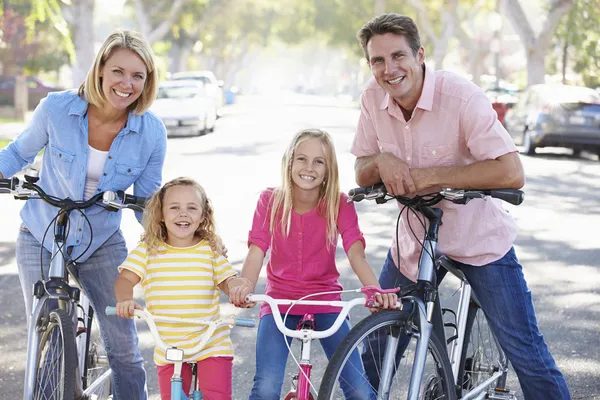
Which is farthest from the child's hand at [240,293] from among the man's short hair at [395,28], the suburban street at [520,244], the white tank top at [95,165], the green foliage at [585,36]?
the green foliage at [585,36]

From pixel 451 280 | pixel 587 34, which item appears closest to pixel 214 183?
pixel 451 280

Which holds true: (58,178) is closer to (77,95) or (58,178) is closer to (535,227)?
(77,95)

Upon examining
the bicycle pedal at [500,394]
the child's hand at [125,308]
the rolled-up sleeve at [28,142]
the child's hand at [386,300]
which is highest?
the rolled-up sleeve at [28,142]

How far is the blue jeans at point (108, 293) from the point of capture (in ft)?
14.1

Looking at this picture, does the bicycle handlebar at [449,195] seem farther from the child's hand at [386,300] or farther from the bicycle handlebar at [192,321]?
the bicycle handlebar at [192,321]

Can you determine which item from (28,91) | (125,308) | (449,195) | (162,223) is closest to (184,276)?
(162,223)

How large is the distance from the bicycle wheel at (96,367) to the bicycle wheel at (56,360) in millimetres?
391

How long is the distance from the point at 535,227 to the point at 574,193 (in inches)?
139

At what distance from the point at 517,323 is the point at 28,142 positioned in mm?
2267

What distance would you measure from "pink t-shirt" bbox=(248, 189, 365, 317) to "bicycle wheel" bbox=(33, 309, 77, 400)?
840 mm

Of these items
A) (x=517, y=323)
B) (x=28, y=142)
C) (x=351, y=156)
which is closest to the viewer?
(x=517, y=323)

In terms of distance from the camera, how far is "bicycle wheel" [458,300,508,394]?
15.2 ft

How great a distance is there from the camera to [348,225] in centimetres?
430

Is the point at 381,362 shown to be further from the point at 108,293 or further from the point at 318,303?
the point at 108,293
